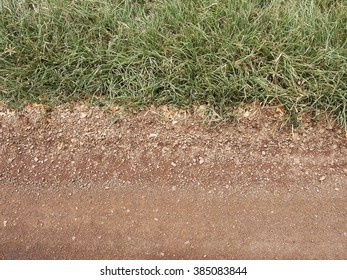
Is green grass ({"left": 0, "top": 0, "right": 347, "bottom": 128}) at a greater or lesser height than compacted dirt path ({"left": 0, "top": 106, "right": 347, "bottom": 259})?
greater

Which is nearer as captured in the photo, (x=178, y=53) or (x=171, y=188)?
(x=171, y=188)

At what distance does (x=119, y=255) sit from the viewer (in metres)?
2.17

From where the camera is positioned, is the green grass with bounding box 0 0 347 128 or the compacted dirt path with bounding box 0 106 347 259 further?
the green grass with bounding box 0 0 347 128

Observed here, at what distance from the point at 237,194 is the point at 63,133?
1.36 meters

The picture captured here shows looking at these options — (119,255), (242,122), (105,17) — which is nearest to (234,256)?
(119,255)

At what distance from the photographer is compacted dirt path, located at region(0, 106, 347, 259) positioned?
7.00ft

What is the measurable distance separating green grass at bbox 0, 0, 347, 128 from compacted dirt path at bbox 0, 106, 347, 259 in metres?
0.16

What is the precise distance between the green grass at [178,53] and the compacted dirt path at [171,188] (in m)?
0.16

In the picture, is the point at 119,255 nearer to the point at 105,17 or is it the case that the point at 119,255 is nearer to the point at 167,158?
the point at 167,158

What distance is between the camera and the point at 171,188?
2.30 meters

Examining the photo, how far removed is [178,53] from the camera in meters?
2.53

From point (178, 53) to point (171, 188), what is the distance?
100 centimetres

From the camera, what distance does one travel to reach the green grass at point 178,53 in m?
2.40

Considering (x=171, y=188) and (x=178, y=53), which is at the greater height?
(x=178, y=53)
